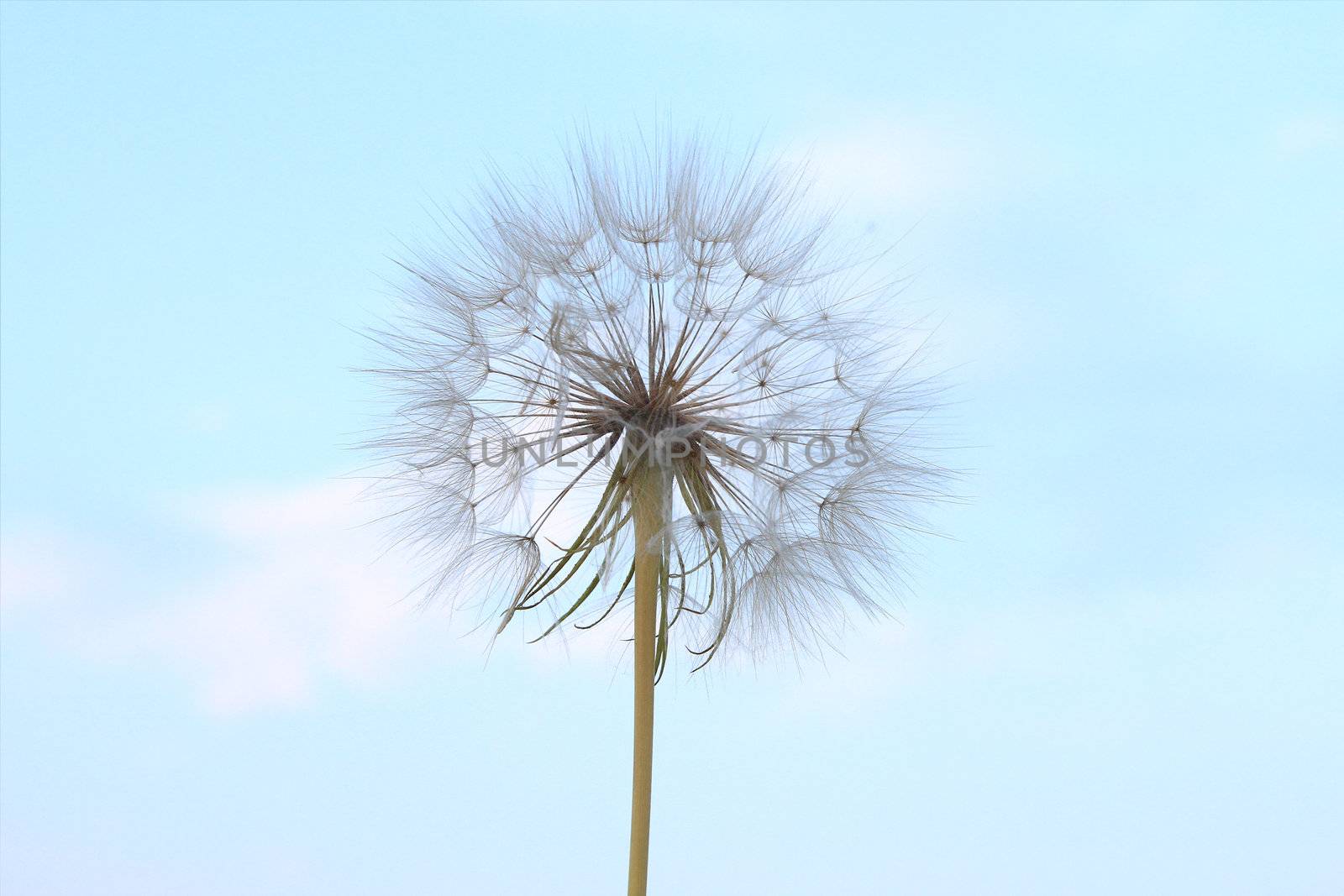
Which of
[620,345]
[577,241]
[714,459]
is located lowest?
[714,459]

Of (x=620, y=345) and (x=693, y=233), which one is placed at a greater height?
(x=693, y=233)

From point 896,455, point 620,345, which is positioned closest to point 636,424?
point 620,345

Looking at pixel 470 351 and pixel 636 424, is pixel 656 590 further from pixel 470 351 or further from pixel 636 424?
pixel 470 351

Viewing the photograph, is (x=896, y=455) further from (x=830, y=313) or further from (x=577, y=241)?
(x=577, y=241)

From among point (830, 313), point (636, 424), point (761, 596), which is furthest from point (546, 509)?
point (830, 313)

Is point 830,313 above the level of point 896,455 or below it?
above

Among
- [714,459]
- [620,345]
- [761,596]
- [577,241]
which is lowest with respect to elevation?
[761,596]
